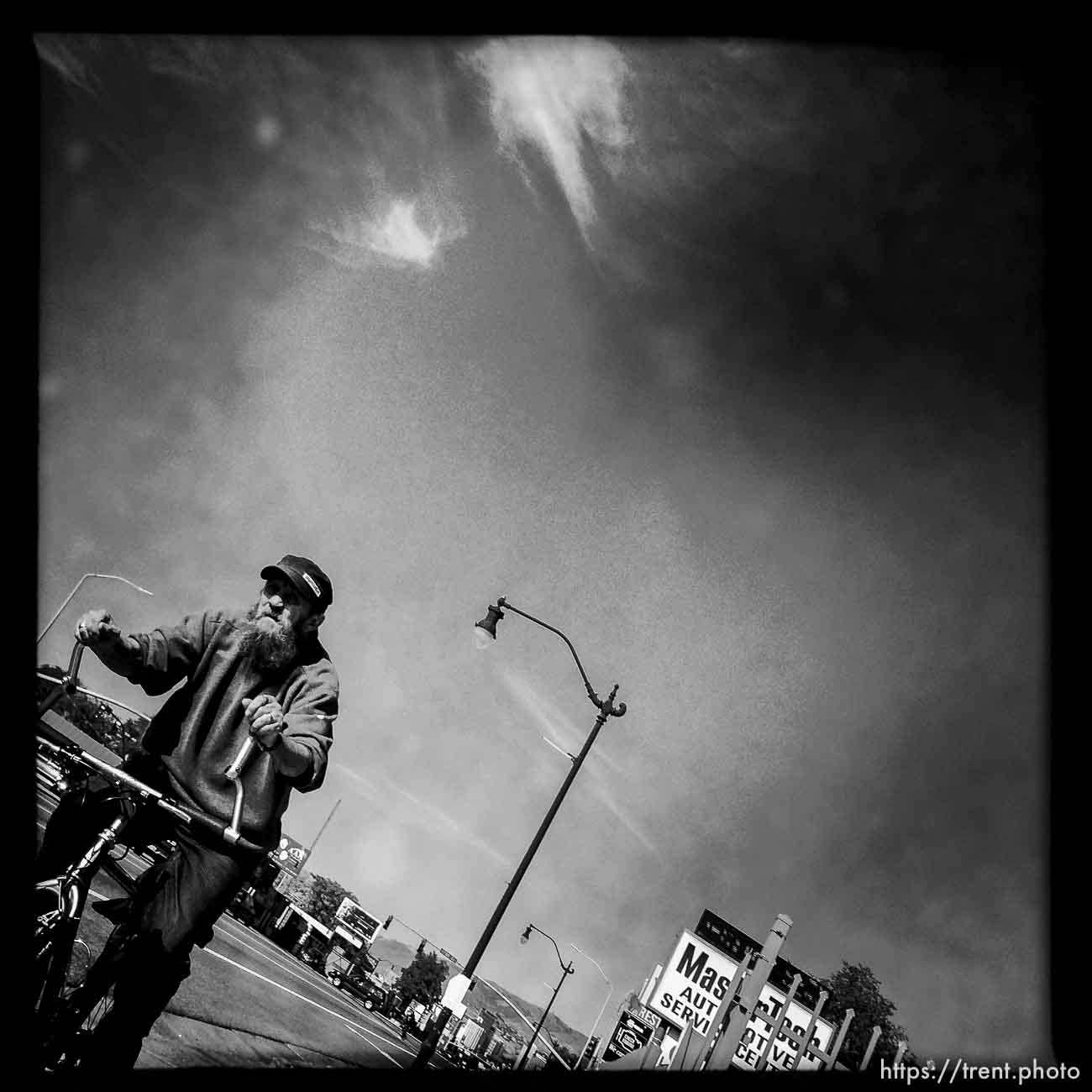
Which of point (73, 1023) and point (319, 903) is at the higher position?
point (73, 1023)

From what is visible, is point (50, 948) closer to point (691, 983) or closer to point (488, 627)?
point (488, 627)

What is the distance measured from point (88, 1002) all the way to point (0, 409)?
2.09 m

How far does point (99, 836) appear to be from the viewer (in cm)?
253

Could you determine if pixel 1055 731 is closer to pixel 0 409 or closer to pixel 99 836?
pixel 99 836

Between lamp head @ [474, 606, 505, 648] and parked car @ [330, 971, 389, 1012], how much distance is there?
109 ft

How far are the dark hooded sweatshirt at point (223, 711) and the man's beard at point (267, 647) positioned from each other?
30mm

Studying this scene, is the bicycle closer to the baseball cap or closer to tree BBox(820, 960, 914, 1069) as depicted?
the baseball cap

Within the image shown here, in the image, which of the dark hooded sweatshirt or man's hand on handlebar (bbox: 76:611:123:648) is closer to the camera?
man's hand on handlebar (bbox: 76:611:123:648)

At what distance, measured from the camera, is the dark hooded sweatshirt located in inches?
107

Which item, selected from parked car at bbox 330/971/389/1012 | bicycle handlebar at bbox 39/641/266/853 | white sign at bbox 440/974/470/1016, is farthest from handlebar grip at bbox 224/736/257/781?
parked car at bbox 330/971/389/1012

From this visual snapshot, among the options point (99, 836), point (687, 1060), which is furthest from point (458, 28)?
point (687, 1060)

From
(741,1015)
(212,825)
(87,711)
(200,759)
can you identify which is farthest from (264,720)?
(741,1015)

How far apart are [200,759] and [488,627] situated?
34.8 feet

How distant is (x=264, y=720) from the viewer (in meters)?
2.34
